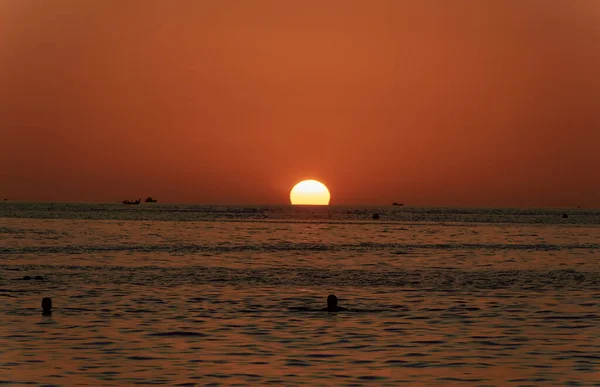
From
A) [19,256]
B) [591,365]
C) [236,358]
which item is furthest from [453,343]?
[19,256]

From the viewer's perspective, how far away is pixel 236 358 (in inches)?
1005

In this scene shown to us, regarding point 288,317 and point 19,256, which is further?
point 19,256

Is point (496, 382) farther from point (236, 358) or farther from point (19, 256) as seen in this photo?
point (19, 256)

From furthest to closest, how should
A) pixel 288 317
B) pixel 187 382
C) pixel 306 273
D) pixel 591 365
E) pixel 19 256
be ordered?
pixel 19 256
pixel 306 273
pixel 288 317
pixel 591 365
pixel 187 382

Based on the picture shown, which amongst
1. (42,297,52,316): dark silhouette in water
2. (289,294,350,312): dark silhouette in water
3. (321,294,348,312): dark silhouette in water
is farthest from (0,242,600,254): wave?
(321,294,348,312): dark silhouette in water

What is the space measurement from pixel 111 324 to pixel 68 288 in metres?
13.0

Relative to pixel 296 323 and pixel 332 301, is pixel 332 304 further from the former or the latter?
pixel 296 323

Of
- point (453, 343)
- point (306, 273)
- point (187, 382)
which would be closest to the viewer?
point (187, 382)

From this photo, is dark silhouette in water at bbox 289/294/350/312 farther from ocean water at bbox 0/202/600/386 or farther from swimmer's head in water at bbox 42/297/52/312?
swimmer's head in water at bbox 42/297/52/312

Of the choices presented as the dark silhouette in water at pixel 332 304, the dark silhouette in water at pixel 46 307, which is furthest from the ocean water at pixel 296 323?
the dark silhouette in water at pixel 332 304

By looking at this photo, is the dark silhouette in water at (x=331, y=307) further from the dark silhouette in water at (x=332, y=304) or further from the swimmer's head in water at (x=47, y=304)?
the swimmer's head in water at (x=47, y=304)

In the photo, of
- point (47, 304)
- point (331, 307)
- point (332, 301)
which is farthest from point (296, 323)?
point (47, 304)

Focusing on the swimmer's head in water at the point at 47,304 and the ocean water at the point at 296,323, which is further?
the swimmer's head in water at the point at 47,304

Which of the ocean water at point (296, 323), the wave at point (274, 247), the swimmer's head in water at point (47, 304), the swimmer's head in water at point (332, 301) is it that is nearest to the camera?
the ocean water at point (296, 323)
